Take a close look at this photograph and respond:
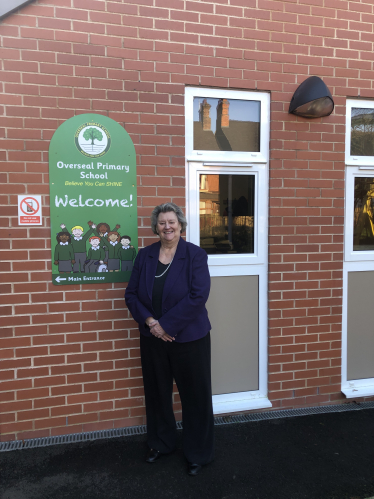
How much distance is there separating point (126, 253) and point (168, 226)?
652 millimetres

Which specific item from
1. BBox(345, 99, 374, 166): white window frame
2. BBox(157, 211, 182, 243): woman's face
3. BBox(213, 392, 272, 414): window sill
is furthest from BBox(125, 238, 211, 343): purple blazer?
BBox(345, 99, 374, 166): white window frame

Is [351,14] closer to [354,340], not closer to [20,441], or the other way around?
[354,340]

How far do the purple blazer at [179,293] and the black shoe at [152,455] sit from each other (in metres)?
0.97

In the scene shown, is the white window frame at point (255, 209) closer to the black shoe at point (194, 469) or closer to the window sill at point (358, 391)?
the black shoe at point (194, 469)

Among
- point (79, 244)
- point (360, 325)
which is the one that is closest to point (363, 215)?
point (360, 325)

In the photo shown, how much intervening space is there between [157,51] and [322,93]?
58.4 inches

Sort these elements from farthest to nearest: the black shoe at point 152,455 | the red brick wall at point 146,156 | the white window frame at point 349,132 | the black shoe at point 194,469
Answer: the white window frame at point 349,132, the red brick wall at point 146,156, the black shoe at point 152,455, the black shoe at point 194,469

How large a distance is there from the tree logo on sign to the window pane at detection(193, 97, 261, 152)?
0.81 metres

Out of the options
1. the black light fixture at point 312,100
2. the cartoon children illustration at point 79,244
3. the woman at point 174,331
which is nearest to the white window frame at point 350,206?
the black light fixture at point 312,100

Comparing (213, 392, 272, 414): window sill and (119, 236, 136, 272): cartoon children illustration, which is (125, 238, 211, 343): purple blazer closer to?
(119, 236, 136, 272): cartoon children illustration

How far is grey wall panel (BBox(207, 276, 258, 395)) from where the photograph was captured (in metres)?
3.44

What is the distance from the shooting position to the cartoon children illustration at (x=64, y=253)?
299 cm

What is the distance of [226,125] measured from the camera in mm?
3336

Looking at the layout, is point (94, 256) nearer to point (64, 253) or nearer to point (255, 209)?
point (64, 253)
